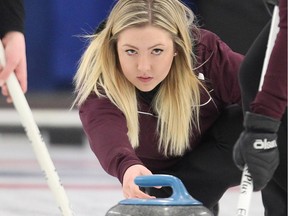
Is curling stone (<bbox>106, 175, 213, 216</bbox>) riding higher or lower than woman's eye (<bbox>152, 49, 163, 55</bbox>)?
lower

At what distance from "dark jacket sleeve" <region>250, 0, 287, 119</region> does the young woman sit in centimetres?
38

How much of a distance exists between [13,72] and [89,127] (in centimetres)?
48

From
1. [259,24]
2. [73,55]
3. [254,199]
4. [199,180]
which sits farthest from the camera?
[73,55]

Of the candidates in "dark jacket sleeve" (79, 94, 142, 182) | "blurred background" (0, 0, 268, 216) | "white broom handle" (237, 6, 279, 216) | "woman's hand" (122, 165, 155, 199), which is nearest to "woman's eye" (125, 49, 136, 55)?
"dark jacket sleeve" (79, 94, 142, 182)

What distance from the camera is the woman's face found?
1.79 m

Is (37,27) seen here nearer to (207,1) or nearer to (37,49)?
(37,49)

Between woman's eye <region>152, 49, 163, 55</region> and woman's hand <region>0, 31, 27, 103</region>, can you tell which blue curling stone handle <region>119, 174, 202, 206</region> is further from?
woman's eye <region>152, 49, 163, 55</region>

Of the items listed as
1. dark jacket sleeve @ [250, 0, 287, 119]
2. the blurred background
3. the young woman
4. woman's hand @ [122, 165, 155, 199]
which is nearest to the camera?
dark jacket sleeve @ [250, 0, 287, 119]

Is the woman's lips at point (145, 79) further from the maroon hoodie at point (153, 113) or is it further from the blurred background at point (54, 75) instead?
the blurred background at point (54, 75)

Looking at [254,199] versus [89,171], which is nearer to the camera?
[254,199]

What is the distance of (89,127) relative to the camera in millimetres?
1851

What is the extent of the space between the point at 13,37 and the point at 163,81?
2.00ft

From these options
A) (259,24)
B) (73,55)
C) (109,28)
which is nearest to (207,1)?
(259,24)

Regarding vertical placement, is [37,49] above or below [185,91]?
above
